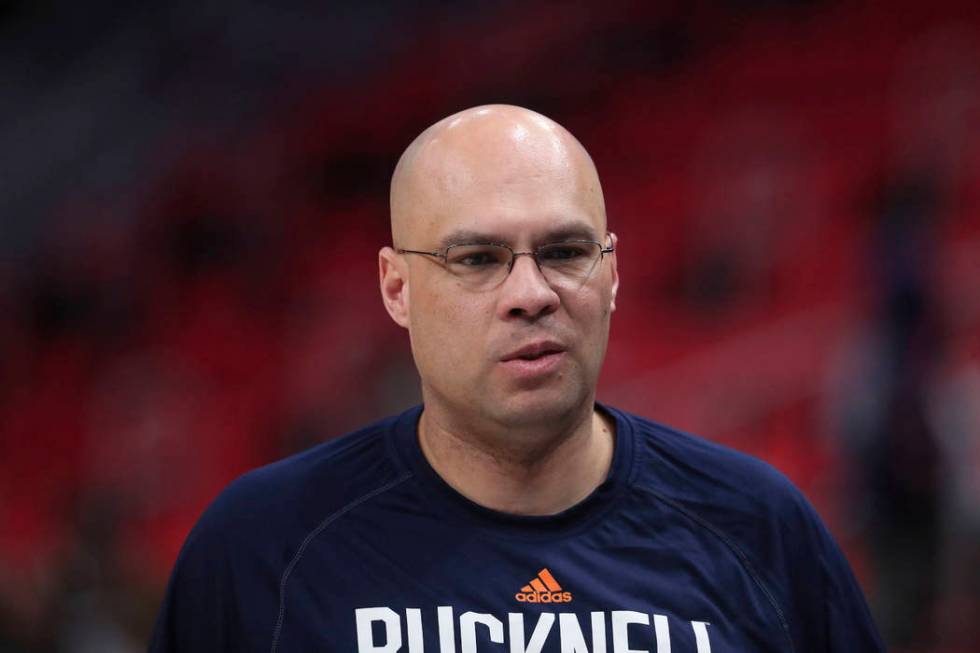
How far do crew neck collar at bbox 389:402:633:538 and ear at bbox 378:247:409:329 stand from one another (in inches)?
7.0

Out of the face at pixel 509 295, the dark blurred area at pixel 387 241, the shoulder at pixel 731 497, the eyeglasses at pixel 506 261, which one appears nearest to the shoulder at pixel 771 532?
the shoulder at pixel 731 497

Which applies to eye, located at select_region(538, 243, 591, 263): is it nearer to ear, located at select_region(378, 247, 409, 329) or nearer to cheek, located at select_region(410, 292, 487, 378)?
cheek, located at select_region(410, 292, 487, 378)

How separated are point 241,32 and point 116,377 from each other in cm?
120

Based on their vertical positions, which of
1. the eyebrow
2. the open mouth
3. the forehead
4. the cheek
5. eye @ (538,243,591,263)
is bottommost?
the open mouth

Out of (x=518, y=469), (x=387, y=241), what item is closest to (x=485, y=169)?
(x=518, y=469)

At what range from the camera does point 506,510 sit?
175 centimetres

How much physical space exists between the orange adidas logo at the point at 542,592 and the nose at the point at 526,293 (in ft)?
1.17

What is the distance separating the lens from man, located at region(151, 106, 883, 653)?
1657mm

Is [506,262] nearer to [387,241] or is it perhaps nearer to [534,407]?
[534,407]

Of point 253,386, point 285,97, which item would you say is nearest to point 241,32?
point 285,97

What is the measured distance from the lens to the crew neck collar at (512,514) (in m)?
1.73

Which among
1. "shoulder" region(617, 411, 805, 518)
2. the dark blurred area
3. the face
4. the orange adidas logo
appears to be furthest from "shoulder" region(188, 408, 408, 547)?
the dark blurred area

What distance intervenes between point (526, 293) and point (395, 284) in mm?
283

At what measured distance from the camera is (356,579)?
169cm
